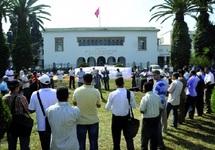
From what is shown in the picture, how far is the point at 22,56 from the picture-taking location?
109 feet

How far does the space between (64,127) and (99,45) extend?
52.3 metres

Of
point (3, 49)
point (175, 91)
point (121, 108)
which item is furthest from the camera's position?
point (3, 49)

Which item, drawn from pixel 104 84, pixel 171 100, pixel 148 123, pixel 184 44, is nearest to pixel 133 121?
pixel 148 123

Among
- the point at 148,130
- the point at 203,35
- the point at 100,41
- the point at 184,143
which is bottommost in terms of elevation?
the point at 184,143

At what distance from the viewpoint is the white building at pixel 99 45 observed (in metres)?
56.0

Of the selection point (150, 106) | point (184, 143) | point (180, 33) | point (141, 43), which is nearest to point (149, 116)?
point (150, 106)

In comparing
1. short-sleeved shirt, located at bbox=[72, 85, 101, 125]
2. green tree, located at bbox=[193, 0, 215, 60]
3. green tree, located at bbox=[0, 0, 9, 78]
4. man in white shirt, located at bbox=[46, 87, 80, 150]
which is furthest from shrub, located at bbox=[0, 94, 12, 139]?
green tree, located at bbox=[193, 0, 215, 60]

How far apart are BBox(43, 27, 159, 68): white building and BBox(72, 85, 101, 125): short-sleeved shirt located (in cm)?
5023

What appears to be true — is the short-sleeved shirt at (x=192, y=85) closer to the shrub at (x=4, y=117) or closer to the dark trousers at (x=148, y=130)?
the dark trousers at (x=148, y=130)

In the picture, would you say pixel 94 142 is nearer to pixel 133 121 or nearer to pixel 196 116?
pixel 133 121

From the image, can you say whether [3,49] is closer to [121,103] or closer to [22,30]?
[22,30]

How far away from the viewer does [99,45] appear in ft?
184

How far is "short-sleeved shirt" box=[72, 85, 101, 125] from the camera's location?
18.6 ft

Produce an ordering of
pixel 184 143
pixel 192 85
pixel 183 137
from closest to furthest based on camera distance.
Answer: pixel 184 143, pixel 183 137, pixel 192 85
